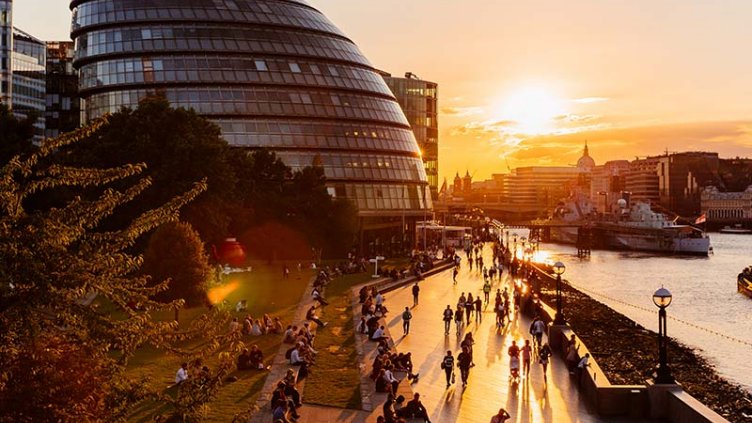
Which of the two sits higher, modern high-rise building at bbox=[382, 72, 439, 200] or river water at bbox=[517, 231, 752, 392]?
modern high-rise building at bbox=[382, 72, 439, 200]

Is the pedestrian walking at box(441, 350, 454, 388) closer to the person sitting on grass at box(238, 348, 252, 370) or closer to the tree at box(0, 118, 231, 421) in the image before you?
the person sitting on grass at box(238, 348, 252, 370)

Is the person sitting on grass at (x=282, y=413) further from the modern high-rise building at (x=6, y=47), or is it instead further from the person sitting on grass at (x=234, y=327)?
the modern high-rise building at (x=6, y=47)

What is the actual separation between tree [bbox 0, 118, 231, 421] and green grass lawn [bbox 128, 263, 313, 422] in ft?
8.01

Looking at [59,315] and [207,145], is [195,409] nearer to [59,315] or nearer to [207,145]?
[59,315]

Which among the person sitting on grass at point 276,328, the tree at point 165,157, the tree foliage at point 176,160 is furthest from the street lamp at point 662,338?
the tree at point 165,157

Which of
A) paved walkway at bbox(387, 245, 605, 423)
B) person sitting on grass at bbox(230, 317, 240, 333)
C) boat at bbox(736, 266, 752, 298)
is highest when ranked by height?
person sitting on grass at bbox(230, 317, 240, 333)

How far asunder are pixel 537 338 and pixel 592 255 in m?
143

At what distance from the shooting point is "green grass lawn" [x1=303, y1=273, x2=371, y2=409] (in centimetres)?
2948

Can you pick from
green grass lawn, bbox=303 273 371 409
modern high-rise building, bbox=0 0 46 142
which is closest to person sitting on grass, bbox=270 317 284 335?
green grass lawn, bbox=303 273 371 409

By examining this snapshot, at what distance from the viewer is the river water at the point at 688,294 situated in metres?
58.1

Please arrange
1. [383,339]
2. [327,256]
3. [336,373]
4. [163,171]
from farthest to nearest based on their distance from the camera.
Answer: [327,256]
[163,171]
[383,339]
[336,373]

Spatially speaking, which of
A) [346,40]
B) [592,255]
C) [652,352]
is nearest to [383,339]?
[652,352]

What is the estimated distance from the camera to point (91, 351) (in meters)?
12.2

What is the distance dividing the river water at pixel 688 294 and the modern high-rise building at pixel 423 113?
109 feet
